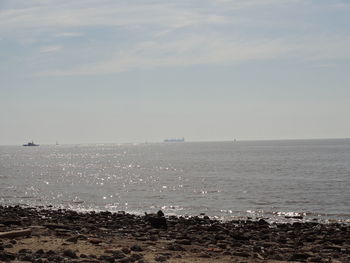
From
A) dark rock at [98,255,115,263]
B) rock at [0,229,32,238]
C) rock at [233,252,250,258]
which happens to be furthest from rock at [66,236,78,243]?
rock at [233,252,250,258]

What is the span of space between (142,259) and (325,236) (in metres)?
10.5

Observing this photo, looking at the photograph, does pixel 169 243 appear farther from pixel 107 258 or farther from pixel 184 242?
pixel 107 258

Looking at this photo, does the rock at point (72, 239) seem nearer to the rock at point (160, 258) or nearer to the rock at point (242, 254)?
the rock at point (160, 258)

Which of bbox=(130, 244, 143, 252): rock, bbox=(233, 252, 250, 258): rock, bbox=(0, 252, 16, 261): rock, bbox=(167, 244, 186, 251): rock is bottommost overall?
bbox=(233, 252, 250, 258): rock

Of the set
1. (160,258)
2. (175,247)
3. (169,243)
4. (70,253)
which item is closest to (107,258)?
(70,253)

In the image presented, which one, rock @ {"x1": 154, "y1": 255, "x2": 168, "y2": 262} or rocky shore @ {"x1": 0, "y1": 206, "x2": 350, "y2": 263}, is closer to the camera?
rock @ {"x1": 154, "y1": 255, "x2": 168, "y2": 262}

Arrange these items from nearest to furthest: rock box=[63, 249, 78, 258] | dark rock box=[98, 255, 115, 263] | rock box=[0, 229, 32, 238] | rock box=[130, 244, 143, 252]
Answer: dark rock box=[98, 255, 115, 263], rock box=[63, 249, 78, 258], rock box=[130, 244, 143, 252], rock box=[0, 229, 32, 238]

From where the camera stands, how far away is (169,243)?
17156 millimetres

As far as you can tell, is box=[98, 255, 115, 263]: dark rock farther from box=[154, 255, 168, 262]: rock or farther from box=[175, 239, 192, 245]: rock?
box=[175, 239, 192, 245]: rock

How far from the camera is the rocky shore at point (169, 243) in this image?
45.1ft

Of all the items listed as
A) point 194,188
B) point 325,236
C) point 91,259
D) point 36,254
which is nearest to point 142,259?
point 91,259

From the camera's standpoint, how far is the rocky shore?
13750 millimetres

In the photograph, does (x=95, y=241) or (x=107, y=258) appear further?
(x=95, y=241)

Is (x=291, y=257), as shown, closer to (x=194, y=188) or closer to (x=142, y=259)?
(x=142, y=259)
